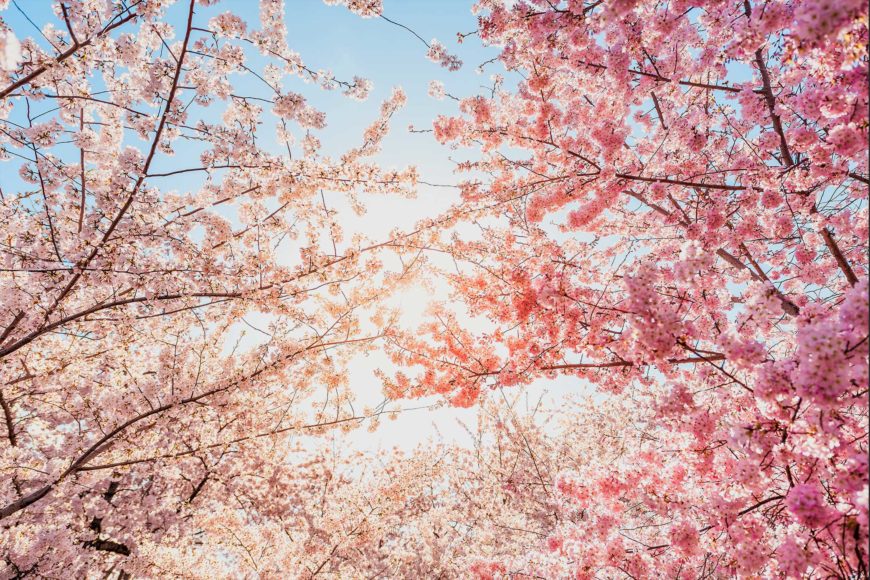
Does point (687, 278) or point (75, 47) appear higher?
point (75, 47)

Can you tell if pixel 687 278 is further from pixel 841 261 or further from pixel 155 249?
pixel 155 249

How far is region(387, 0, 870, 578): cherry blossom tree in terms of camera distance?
267cm

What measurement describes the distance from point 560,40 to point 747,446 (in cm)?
490

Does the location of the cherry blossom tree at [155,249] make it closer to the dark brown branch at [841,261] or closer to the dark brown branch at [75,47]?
the dark brown branch at [75,47]

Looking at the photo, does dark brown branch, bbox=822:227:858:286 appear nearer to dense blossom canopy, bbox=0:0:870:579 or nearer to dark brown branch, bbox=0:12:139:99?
dense blossom canopy, bbox=0:0:870:579

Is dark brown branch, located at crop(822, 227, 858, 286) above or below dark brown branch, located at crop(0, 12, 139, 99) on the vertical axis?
below

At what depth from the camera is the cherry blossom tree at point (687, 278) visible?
267 cm

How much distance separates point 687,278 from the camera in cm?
315

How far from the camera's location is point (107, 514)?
8.59 metres

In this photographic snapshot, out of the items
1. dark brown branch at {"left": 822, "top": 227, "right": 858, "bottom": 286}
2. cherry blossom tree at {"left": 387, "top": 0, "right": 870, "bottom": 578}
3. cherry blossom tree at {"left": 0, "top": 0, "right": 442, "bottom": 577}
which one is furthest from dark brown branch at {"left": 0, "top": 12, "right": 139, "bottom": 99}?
dark brown branch at {"left": 822, "top": 227, "right": 858, "bottom": 286}

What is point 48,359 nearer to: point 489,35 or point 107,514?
point 107,514

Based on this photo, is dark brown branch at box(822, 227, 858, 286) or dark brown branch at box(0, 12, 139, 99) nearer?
dark brown branch at box(0, 12, 139, 99)

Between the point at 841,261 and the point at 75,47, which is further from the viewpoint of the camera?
the point at 841,261

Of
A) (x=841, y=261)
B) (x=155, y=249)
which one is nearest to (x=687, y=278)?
(x=841, y=261)
